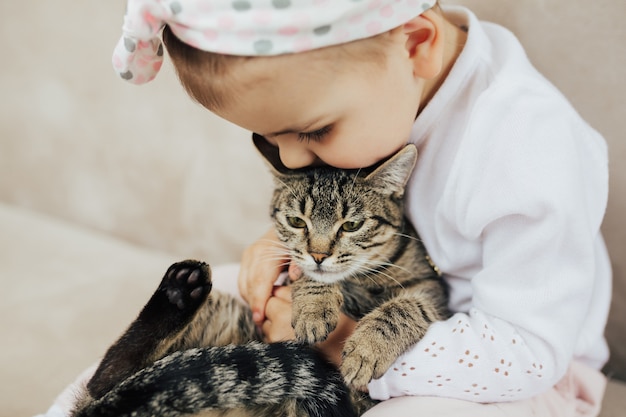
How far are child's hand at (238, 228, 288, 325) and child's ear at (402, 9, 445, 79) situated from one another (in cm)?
45

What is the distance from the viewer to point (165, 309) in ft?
3.23

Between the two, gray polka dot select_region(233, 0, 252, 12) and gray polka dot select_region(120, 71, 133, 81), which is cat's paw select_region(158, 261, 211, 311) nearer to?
gray polka dot select_region(120, 71, 133, 81)

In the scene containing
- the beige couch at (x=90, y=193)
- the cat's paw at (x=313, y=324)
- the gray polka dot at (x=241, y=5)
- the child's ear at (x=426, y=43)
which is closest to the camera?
the gray polka dot at (x=241, y=5)

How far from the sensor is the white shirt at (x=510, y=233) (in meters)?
0.89

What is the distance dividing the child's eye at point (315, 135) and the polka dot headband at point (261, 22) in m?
0.15

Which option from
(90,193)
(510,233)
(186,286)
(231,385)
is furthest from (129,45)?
(90,193)

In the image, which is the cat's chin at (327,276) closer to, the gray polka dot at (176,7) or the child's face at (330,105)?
the child's face at (330,105)

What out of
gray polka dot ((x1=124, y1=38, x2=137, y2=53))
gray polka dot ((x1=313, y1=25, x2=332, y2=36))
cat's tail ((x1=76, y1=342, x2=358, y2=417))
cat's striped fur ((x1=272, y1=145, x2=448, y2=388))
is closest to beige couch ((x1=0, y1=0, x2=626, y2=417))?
cat's striped fur ((x1=272, y1=145, x2=448, y2=388))

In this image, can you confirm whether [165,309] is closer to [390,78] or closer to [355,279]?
[355,279]

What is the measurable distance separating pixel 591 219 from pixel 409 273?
1.08 ft

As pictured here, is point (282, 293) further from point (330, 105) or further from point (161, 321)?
point (330, 105)

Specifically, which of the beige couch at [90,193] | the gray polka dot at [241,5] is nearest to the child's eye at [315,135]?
the gray polka dot at [241,5]

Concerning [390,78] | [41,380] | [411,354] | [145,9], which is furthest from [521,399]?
[41,380]

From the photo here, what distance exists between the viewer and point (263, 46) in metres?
0.70
